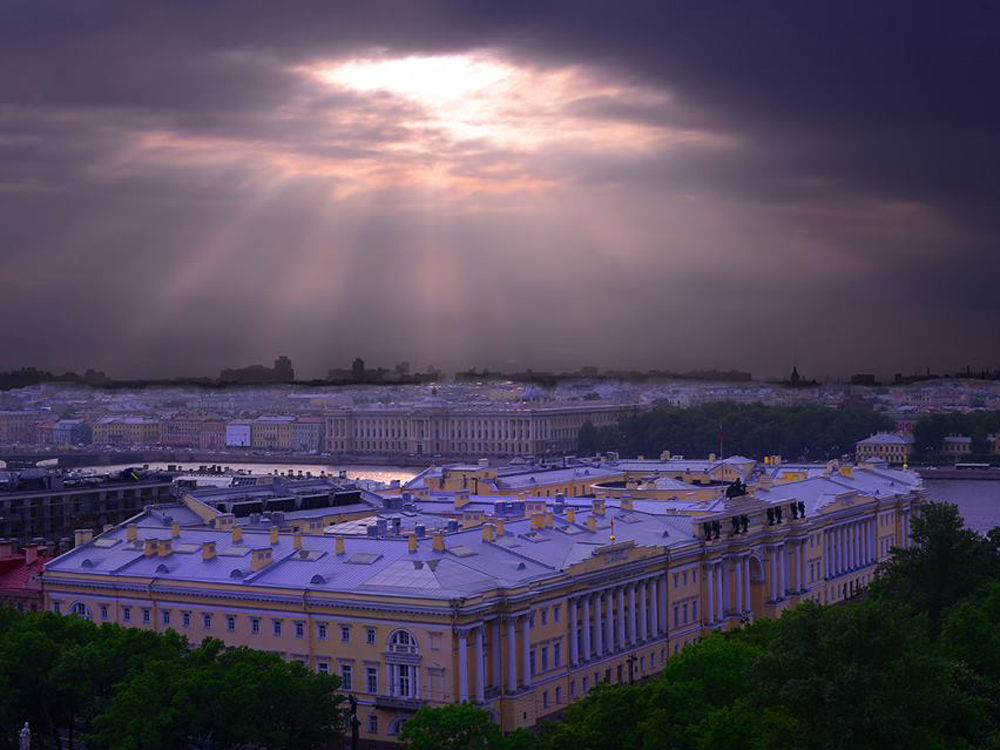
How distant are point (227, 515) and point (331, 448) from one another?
9870cm

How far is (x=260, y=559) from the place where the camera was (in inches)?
967

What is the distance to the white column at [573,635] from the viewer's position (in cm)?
2464

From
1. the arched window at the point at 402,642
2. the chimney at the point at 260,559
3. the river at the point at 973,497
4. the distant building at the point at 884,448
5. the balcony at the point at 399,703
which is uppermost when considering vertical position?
the chimney at the point at 260,559

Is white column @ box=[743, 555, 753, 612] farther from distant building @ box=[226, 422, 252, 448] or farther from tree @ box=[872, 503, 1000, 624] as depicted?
distant building @ box=[226, 422, 252, 448]

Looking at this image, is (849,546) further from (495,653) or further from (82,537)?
(82,537)

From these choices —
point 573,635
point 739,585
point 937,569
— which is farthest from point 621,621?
point 937,569

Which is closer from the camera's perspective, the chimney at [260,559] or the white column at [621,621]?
the chimney at [260,559]

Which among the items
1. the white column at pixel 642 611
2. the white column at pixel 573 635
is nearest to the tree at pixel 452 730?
the white column at pixel 573 635

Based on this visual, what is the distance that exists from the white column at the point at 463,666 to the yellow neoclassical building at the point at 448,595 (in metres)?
0.02

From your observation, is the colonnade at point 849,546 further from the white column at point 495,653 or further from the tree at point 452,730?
the tree at point 452,730

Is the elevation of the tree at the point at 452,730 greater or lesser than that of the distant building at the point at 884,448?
greater

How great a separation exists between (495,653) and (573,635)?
2.29 meters

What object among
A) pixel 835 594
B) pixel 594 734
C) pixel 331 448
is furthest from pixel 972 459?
pixel 594 734

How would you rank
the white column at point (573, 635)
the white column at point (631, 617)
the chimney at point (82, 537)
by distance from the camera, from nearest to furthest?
the white column at point (573, 635), the white column at point (631, 617), the chimney at point (82, 537)
